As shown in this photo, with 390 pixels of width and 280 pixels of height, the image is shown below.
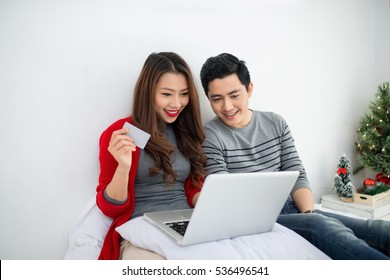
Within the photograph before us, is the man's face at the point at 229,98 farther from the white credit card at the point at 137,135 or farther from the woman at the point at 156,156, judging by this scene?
the white credit card at the point at 137,135

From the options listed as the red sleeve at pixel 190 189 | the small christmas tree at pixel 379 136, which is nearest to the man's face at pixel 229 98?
the red sleeve at pixel 190 189

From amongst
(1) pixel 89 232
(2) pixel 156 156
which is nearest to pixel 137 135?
(2) pixel 156 156

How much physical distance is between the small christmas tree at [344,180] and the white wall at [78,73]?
1.30 ft

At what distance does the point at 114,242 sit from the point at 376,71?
206cm

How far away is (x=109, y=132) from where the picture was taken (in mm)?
1289

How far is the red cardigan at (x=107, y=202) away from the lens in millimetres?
→ 1220

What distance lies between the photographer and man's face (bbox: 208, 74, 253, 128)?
1.42 metres

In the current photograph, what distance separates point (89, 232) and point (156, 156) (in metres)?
0.36

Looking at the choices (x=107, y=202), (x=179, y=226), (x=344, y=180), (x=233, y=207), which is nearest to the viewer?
(x=233, y=207)

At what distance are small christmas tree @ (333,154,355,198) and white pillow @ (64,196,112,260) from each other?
4.33 ft

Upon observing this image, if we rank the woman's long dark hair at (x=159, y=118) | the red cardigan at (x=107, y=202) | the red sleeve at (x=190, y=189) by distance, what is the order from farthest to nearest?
the red sleeve at (x=190, y=189) → the woman's long dark hair at (x=159, y=118) → the red cardigan at (x=107, y=202)

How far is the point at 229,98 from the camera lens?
144 cm

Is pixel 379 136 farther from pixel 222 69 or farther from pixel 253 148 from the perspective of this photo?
pixel 222 69
